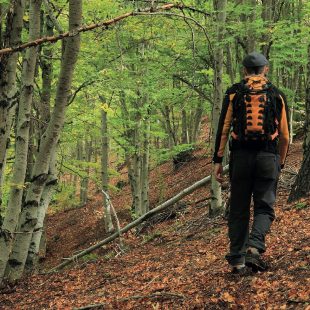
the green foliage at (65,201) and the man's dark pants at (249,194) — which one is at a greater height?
the man's dark pants at (249,194)

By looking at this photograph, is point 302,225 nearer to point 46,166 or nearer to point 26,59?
point 46,166

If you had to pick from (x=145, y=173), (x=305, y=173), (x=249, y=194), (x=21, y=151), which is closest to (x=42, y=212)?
(x=21, y=151)

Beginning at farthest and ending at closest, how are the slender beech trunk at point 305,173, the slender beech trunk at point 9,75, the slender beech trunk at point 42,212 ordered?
the slender beech trunk at point 42,212
the slender beech trunk at point 305,173
the slender beech trunk at point 9,75

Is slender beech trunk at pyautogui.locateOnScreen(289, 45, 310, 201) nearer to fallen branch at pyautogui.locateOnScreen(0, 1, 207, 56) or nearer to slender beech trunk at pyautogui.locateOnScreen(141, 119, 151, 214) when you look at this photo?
fallen branch at pyautogui.locateOnScreen(0, 1, 207, 56)

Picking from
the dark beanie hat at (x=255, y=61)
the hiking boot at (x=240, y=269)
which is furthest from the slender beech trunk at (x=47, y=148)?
the hiking boot at (x=240, y=269)

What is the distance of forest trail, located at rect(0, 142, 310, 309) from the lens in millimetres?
3656

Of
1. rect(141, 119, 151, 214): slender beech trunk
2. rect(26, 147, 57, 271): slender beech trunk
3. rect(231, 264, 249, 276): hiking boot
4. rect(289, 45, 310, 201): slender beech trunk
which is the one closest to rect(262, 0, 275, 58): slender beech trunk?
rect(289, 45, 310, 201): slender beech trunk

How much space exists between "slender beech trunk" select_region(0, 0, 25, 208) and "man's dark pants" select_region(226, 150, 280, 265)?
381 centimetres

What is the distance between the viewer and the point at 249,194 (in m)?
4.11

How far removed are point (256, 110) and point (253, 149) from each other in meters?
0.38

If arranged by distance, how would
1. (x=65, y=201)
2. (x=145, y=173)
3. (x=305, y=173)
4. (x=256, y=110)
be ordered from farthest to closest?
(x=65, y=201) < (x=145, y=173) < (x=305, y=173) < (x=256, y=110)

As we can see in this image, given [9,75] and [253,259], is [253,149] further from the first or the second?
[9,75]

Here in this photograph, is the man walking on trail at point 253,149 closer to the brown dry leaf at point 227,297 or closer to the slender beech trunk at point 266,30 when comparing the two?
the brown dry leaf at point 227,297

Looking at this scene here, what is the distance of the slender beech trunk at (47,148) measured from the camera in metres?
5.55
